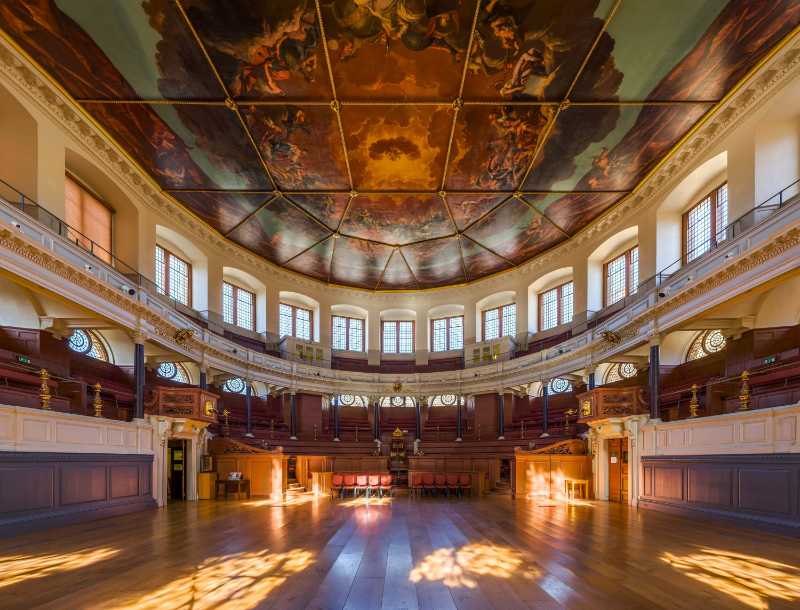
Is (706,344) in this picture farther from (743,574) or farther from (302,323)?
(302,323)

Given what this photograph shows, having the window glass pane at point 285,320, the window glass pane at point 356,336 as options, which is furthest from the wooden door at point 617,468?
the window glass pane at point 285,320

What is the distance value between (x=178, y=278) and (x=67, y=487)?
11.2m

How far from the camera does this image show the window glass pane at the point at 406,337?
29.4 m

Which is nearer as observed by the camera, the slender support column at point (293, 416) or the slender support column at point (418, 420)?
the slender support column at point (293, 416)

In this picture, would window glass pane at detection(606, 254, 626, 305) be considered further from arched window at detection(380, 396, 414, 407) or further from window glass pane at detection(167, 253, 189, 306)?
window glass pane at detection(167, 253, 189, 306)

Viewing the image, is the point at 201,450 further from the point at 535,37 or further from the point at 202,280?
the point at 535,37

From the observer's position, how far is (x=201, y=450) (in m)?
17.0

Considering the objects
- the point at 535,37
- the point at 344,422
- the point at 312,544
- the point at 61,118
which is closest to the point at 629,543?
the point at 312,544

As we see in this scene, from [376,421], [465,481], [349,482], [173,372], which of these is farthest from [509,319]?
[173,372]

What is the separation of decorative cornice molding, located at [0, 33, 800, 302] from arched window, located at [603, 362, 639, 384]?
17.0ft

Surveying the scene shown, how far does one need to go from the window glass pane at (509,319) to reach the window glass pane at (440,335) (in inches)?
142

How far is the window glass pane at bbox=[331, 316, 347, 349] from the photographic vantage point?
28.6 m

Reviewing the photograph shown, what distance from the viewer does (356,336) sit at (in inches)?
1154

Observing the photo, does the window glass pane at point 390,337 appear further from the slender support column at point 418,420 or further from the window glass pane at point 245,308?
the window glass pane at point 245,308
